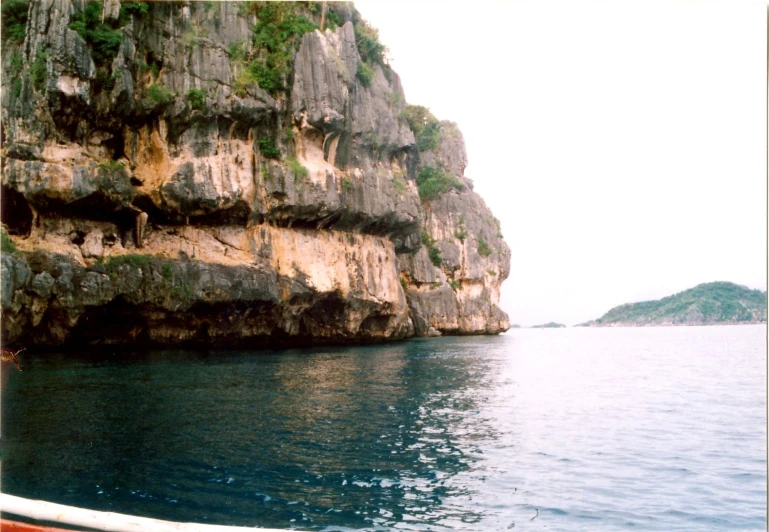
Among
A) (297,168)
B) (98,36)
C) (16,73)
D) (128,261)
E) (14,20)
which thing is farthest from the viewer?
(297,168)

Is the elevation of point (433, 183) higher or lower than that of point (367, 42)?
lower

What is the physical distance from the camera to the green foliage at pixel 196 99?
103 feet

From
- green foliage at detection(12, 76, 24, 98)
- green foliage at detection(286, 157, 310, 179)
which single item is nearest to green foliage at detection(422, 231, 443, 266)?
green foliage at detection(286, 157, 310, 179)

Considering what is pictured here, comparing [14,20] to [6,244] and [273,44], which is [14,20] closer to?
[6,244]

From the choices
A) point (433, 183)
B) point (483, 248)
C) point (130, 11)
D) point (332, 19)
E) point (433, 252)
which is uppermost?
point (332, 19)

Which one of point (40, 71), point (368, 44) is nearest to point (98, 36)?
point (40, 71)

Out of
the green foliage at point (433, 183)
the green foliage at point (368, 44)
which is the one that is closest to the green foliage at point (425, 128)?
the green foliage at point (433, 183)

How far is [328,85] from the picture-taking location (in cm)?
3694

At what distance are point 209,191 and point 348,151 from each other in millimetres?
11423

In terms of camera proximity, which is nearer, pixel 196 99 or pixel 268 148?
pixel 196 99

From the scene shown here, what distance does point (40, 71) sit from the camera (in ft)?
89.7

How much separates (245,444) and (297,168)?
25.7m

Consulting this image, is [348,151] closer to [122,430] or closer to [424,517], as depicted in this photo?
[122,430]

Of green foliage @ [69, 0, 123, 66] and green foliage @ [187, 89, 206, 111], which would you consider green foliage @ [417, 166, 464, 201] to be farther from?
green foliage @ [69, 0, 123, 66]
